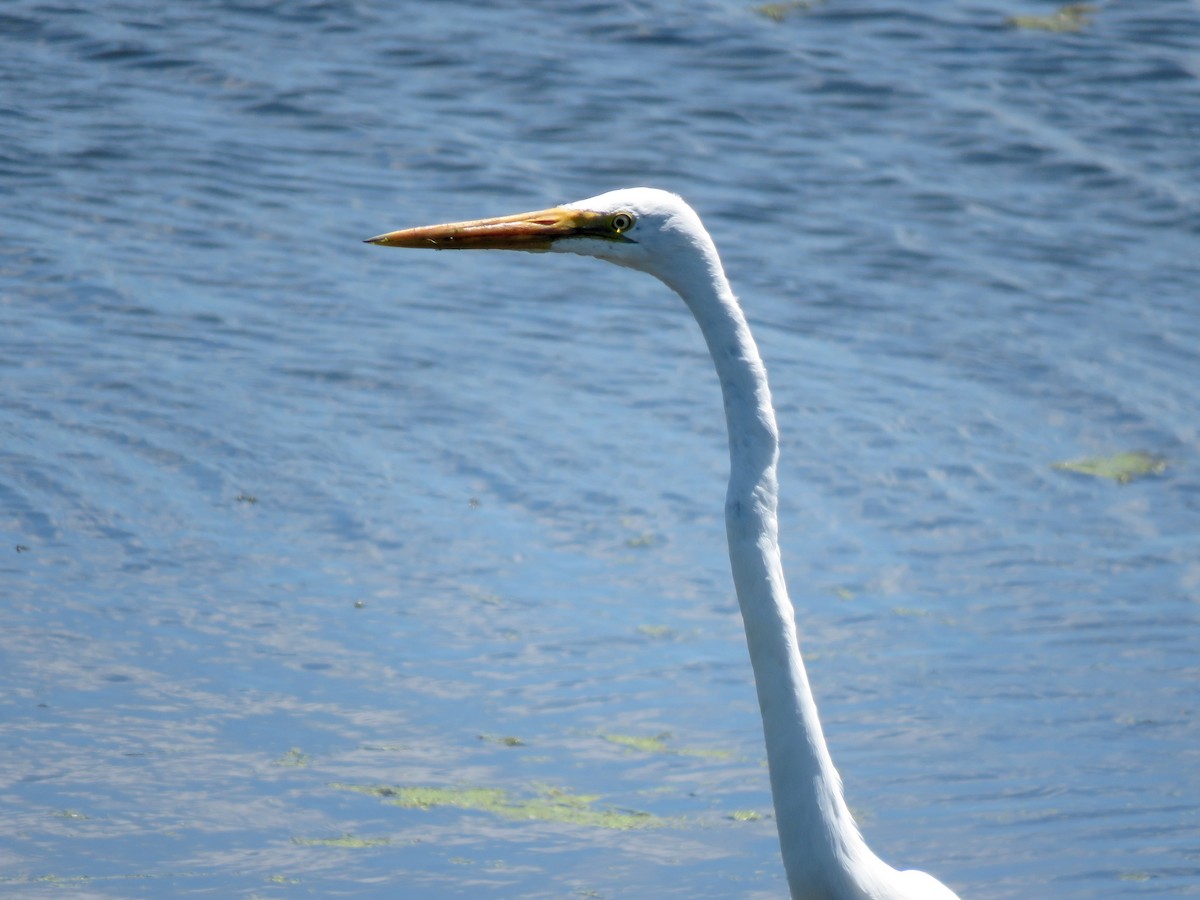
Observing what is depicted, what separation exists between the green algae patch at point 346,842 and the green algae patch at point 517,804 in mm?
166

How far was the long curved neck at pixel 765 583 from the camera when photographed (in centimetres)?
254

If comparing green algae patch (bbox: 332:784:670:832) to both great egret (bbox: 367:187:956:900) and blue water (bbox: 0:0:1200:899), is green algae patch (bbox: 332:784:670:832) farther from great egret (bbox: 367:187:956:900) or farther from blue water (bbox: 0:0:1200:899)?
great egret (bbox: 367:187:956:900)

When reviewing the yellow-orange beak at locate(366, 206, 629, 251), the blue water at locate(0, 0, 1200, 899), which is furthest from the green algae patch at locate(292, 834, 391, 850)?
the yellow-orange beak at locate(366, 206, 629, 251)

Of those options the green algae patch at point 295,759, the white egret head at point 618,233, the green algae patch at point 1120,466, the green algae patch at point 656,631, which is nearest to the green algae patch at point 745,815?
the green algae patch at point 656,631

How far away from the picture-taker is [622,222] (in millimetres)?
2580

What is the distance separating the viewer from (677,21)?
33.8ft

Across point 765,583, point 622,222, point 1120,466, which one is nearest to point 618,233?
point 622,222

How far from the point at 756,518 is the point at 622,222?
0.56 metres

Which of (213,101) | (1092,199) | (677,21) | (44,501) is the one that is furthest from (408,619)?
(677,21)

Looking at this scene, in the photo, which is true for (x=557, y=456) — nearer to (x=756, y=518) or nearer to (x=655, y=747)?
(x=655, y=747)

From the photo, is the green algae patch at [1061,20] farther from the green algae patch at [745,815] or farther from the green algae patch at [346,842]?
the green algae patch at [346,842]

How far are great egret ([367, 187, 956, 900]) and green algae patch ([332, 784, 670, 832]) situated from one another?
1.18 m

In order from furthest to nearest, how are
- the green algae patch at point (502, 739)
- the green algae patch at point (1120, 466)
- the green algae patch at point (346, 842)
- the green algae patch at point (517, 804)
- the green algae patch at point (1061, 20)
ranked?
the green algae patch at point (1061, 20), the green algae patch at point (1120, 466), the green algae patch at point (502, 739), the green algae patch at point (517, 804), the green algae patch at point (346, 842)

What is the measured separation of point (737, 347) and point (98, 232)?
525 cm
